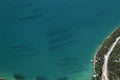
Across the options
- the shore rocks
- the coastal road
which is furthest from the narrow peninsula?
the shore rocks

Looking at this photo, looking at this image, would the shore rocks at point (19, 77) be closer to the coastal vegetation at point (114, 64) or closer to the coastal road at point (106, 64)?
the coastal road at point (106, 64)

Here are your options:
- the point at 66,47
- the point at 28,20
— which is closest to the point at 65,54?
the point at 66,47

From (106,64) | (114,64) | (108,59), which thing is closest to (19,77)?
(106,64)

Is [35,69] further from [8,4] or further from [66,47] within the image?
[8,4]

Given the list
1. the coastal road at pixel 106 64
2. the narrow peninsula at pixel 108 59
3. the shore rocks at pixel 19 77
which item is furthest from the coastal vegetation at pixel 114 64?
the shore rocks at pixel 19 77

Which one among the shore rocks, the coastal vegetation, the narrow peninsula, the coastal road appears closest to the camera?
the coastal vegetation

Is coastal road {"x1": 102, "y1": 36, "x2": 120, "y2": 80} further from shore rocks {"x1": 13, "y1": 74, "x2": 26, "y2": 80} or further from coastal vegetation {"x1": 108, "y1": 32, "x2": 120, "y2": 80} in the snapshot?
shore rocks {"x1": 13, "y1": 74, "x2": 26, "y2": 80}

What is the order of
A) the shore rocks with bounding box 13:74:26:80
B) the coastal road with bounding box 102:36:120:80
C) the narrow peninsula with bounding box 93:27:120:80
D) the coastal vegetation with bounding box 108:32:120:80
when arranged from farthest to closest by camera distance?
the shore rocks with bounding box 13:74:26:80 < the narrow peninsula with bounding box 93:27:120:80 < the coastal road with bounding box 102:36:120:80 < the coastal vegetation with bounding box 108:32:120:80
